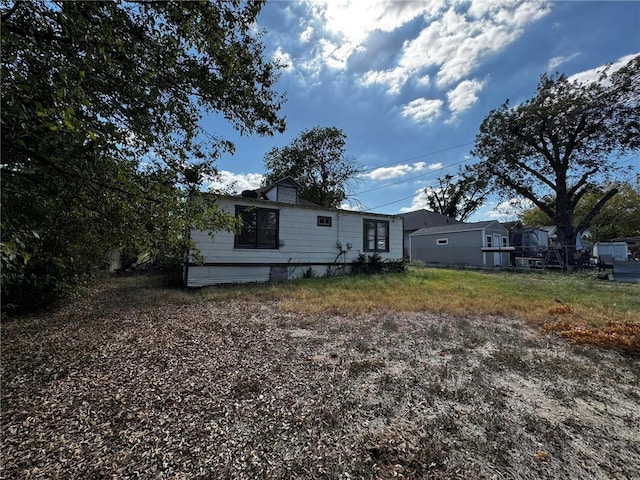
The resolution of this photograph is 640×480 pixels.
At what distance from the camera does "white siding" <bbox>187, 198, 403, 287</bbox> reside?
7836 mm

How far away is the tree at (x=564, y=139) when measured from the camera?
1451 cm

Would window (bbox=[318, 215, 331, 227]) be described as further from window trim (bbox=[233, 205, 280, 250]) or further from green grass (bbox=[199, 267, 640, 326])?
green grass (bbox=[199, 267, 640, 326])

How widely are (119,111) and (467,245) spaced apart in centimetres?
1836

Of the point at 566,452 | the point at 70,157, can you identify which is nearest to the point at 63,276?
the point at 70,157

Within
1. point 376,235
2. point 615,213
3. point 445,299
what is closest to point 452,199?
point 615,213

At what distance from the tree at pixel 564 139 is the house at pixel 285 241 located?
12108 millimetres

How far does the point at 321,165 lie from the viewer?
78.5ft

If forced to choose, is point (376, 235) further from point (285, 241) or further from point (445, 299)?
point (445, 299)

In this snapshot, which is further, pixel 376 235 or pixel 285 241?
pixel 376 235

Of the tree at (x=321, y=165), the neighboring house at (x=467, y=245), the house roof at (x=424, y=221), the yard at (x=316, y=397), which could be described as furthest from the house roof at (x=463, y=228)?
the yard at (x=316, y=397)

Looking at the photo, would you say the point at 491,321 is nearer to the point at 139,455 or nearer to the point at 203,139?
the point at 139,455

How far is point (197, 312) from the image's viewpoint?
16.1 feet

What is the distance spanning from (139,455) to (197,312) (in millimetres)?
3549

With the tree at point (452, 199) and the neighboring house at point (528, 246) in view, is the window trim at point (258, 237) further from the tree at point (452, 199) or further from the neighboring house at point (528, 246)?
the tree at point (452, 199)
